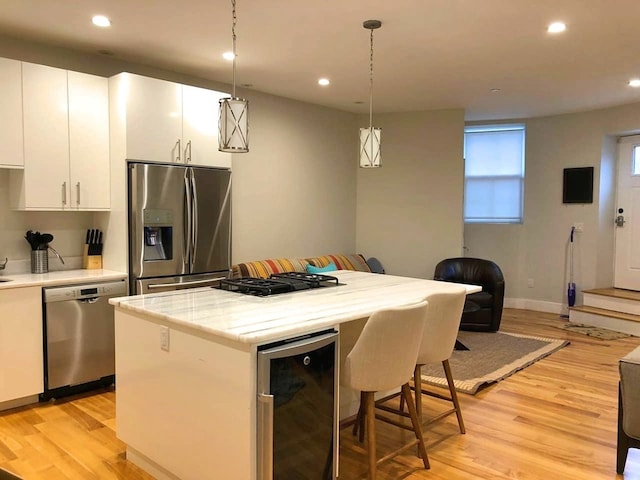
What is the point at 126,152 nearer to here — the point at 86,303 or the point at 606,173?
the point at 86,303

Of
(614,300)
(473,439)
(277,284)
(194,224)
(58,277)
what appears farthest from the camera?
(614,300)

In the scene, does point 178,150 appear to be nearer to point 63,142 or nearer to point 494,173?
point 63,142

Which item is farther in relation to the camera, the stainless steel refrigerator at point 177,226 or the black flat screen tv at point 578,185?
the black flat screen tv at point 578,185

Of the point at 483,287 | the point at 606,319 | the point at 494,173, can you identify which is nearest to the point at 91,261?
the point at 483,287

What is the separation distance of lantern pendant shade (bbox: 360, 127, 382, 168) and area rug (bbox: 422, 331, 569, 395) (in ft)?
6.25

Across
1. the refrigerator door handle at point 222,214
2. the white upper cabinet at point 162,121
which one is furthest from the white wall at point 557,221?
the white upper cabinet at point 162,121

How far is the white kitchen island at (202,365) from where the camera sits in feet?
6.65

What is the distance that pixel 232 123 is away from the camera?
268 cm

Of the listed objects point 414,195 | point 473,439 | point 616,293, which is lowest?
point 473,439

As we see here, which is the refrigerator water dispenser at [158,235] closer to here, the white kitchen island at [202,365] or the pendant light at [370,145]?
the white kitchen island at [202,365]

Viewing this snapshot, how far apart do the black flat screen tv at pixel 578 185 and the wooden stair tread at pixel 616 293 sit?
3.87 feet

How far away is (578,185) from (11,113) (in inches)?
255

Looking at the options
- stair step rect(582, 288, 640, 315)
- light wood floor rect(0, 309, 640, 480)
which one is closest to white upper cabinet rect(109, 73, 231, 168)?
light wood floor rect(0, 309, 640, 480)

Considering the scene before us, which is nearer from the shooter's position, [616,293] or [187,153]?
[187,153]
